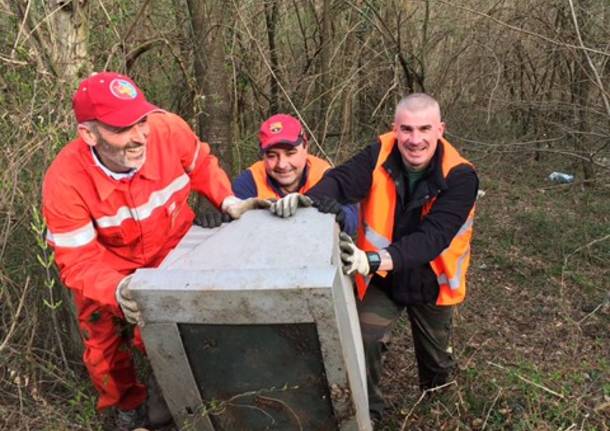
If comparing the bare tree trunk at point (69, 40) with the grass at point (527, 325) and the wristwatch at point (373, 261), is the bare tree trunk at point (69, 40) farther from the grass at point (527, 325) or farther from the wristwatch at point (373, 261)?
the grass at point (527, 325)

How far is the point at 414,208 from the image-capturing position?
3014 millimetres

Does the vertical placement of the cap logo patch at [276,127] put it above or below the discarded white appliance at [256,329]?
above

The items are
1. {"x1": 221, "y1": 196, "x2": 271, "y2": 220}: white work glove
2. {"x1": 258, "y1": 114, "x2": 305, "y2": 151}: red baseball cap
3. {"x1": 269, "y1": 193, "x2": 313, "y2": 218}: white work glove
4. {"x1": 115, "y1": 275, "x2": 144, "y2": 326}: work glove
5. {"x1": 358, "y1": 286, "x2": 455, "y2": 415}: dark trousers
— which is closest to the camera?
{"x1": 115, "y1": 275, "x2": 144, "y2": 326}: work glove

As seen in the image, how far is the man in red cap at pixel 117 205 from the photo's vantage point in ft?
8.03

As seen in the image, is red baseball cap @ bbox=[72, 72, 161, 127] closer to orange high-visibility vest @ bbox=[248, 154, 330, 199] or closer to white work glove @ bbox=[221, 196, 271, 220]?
white work glove @ bbox=[221, 196, 271, 220]

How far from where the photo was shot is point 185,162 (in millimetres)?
3037

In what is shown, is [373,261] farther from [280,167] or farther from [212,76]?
[212,76]

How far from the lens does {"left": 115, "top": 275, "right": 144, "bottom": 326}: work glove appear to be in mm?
1920

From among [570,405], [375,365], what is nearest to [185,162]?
[375,365]

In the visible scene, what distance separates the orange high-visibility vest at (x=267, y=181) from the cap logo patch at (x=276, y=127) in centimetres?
26

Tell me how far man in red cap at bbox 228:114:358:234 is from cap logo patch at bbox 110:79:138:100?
106 centimetres

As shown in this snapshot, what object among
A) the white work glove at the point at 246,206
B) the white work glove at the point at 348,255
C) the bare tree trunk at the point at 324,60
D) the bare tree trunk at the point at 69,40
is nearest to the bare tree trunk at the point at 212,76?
the bare tree trunk at the point at 69,40

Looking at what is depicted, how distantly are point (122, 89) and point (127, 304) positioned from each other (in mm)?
995

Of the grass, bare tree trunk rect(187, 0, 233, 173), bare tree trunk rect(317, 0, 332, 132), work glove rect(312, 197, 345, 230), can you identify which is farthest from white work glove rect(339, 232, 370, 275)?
bare tree trunk rect(317, 0, 332, 132)
